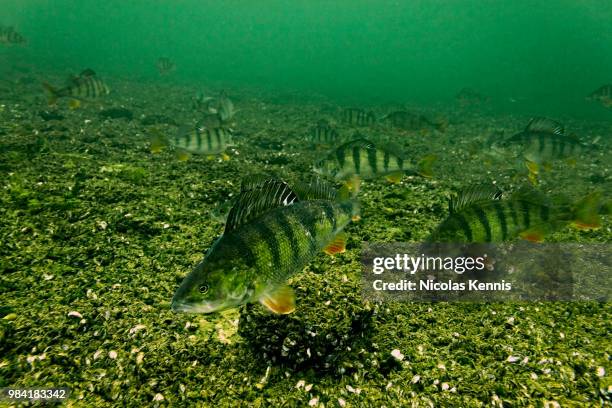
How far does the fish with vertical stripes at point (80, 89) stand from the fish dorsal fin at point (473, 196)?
33.5 ft

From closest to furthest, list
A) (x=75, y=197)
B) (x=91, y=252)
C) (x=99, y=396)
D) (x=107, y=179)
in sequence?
1. (x=99, y=396)
2. (x=91, y=252)
3. (x=75, y=197)
4. (x=107, y=179)

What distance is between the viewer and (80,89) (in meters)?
9.91

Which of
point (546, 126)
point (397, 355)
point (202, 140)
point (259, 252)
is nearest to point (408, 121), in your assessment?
point (546, 126)

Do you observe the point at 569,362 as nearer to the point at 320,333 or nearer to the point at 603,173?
the point at 320,333

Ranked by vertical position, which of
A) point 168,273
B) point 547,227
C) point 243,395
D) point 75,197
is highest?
point 547,227

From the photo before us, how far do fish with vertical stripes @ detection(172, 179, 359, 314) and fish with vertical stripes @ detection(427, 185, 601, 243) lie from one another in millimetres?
1436

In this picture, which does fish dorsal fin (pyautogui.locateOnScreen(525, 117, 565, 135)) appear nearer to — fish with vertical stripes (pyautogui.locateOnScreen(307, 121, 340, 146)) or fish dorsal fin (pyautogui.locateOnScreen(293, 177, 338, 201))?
fish with vertical stripes (pyautogui.locateOnScreen(307, 121, 340, 146))

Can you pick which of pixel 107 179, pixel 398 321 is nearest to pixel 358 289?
pixel 398 321

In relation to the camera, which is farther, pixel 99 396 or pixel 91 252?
pixel 91 252

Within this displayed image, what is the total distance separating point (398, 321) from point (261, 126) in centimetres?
1495

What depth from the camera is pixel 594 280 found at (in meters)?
4.78

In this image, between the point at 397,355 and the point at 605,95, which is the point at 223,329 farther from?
the point at 605,95

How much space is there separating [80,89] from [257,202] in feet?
32.7

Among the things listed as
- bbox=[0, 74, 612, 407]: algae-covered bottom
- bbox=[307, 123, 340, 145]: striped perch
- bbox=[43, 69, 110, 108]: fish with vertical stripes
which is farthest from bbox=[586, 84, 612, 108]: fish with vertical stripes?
bbox=[43, 69, 110, 108]: fish with vertical stripes
